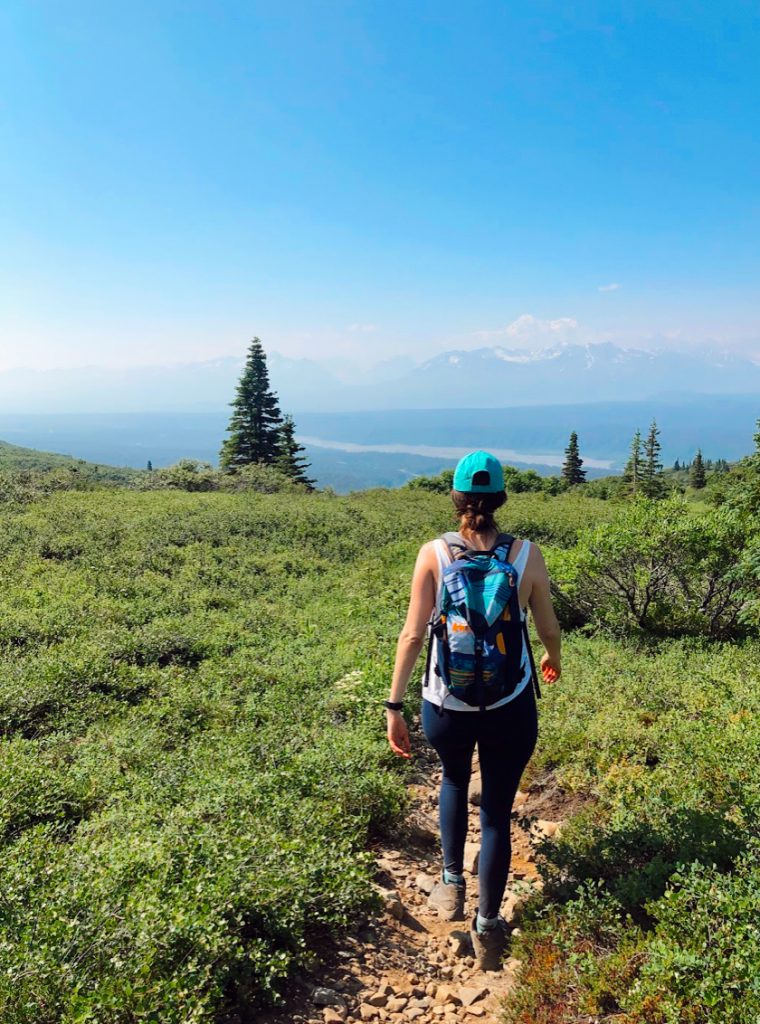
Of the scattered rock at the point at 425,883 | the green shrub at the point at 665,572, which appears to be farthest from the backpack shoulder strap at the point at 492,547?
the green shrub at the point at 665,572

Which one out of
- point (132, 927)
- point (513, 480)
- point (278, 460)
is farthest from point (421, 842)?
point (278, 460)

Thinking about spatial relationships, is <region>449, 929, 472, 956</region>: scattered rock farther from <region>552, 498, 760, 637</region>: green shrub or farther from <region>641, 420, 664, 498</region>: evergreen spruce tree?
<region>641, 420, 664, 498</region>: evergreen spruce tree

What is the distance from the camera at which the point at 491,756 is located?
9.89 ft

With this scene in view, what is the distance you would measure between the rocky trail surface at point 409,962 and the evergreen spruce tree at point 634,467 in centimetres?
4647

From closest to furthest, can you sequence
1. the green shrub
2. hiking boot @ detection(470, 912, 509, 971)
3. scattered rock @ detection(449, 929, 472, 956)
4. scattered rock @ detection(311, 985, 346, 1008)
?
1. scattered rock @ detection(311, 985, 346, 1008)
2. hiking boot @ detection(470, 912, 509, 971)
3. scattered rock @ detection(449, 929, 472, 956)
4. the green shrub

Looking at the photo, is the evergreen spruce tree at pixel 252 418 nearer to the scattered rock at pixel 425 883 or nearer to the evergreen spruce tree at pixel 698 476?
the scattered rock at pixel 425 883

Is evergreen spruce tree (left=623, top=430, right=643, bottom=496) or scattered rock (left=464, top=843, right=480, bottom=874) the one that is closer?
scattered rock (left=464, top=843, right=480, bottom=874)

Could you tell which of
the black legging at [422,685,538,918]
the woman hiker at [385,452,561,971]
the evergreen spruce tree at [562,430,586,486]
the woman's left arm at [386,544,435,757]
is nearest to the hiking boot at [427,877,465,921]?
the woman hiker at [385,452,561,971]

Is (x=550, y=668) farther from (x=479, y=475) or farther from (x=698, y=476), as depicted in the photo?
(x=698, y=476)

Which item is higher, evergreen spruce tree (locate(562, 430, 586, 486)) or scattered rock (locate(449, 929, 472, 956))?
evergreen spruce tree (locate(562, 430, 586, 486))

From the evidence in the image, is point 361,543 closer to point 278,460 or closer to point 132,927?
point 132,927

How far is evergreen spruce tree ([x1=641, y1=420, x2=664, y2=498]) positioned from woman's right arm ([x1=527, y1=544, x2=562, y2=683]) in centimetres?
4838

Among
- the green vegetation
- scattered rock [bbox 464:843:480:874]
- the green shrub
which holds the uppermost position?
the green vegetation

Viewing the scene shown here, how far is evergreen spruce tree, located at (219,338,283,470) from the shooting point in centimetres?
4356
